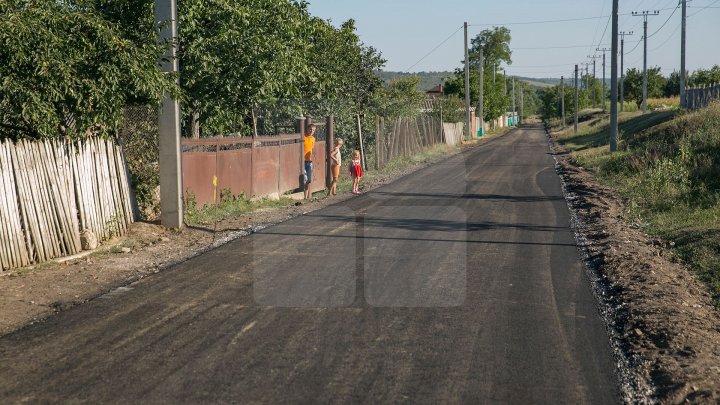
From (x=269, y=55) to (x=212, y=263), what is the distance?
8027mm

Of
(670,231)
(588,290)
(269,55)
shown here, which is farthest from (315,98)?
(588,290)

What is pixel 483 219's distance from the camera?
15.7 meters

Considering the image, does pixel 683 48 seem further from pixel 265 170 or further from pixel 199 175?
pixel 199 175

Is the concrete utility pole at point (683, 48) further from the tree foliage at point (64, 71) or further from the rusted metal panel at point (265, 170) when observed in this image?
the tree foliage at point (64, 71)

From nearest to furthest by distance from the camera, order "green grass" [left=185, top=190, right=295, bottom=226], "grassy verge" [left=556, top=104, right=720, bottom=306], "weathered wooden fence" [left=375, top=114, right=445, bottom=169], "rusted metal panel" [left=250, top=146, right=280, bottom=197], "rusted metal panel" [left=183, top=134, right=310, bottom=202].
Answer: "grassy verge" [left=556, top=104, right=720, bottom=306], "green grass" [left=185, top=190, right=295, bottom=226], "rusted metal panel" [left=183, top=134, right=310, bottom=202], "rusted metal panel" [left=250, top=146, right=280, bottom=197], "weathered wooden fence" [left=375, top=114, right=445, bottom=169]

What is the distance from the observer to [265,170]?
19.7 metres

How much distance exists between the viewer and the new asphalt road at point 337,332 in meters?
5.89

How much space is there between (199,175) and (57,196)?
504cm

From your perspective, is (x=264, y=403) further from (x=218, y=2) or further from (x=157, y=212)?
(x=218, y=2)

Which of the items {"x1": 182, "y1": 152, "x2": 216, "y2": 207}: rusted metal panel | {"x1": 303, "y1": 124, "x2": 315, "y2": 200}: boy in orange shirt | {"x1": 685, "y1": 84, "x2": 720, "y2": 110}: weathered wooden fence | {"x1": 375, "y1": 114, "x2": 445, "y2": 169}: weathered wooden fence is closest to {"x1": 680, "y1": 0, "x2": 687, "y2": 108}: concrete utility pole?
{"x1": 685, "y1": 84, "x2": 720, "y2": 110}: weathered wooden fence

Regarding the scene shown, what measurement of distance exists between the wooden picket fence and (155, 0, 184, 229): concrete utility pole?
26.8 inches

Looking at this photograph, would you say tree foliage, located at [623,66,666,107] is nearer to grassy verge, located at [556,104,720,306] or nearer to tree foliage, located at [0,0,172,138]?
→ grassy verge, located at [556,104,720,306]

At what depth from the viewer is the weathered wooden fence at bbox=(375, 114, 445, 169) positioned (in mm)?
32344

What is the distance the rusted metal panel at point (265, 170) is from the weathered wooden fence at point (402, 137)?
11.5m
